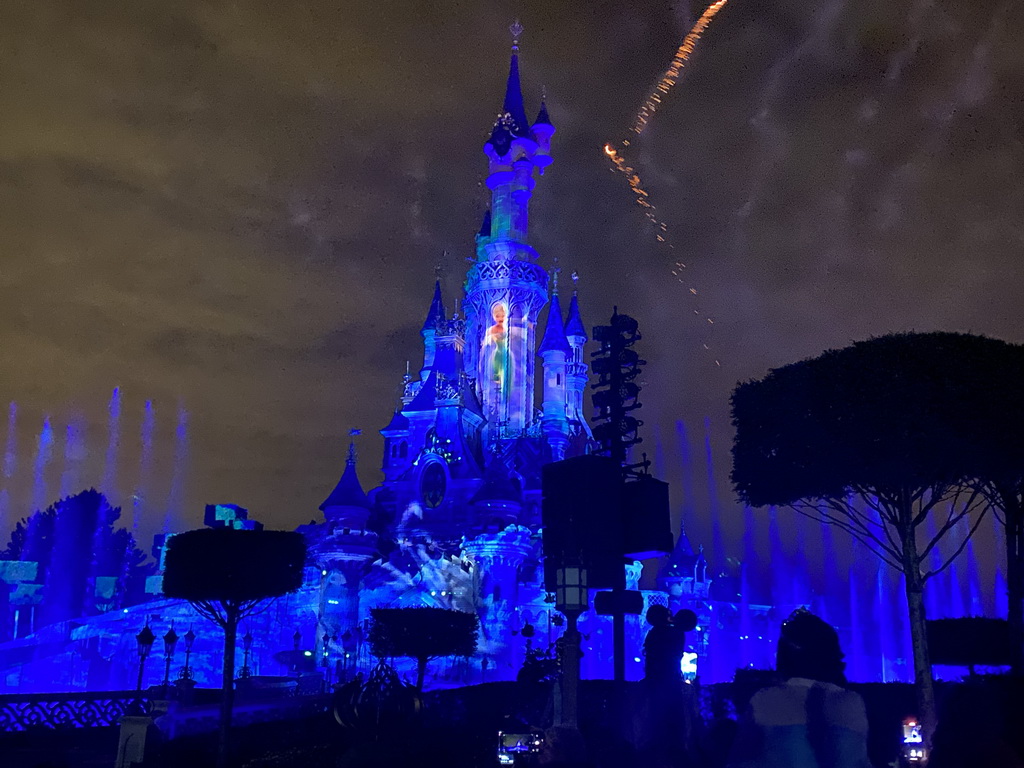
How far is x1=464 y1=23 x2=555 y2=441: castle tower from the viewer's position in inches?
3108

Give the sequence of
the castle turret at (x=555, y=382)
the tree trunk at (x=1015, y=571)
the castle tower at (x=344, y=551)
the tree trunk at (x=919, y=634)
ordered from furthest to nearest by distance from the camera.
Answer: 1. the castle turret at (x=555, y=382)
2. the castle tower at (x=344, y=551)
3. the tree trunk at (x=1015, y=571)
4. the tree trunk at (x=919, y=634)

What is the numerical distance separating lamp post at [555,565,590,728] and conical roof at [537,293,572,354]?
196ft

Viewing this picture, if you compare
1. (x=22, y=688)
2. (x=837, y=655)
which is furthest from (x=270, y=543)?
(x=22, y=688)

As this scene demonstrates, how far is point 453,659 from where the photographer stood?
52.2 meters

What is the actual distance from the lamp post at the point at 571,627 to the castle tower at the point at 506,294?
189 ft

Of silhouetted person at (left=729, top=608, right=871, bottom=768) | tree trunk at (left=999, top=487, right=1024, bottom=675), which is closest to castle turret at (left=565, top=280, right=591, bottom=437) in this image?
tree trunk at (left=999, top=487, right=1024, bottom=675)

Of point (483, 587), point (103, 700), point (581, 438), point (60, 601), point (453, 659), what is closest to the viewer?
point (103, 700)

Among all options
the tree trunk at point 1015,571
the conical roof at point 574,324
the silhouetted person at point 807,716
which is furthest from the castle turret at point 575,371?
the silhouetted person at point 807,716

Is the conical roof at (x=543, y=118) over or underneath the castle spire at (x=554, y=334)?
over

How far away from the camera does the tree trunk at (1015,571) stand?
2272 centimetres

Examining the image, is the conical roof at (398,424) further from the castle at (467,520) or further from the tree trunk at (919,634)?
the tree trunk at (919,634)

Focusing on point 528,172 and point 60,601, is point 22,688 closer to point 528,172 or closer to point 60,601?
point 60,601

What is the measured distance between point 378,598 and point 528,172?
130ft

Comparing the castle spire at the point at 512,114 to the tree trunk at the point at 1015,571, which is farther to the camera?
the castle spire at the point at 512,114
